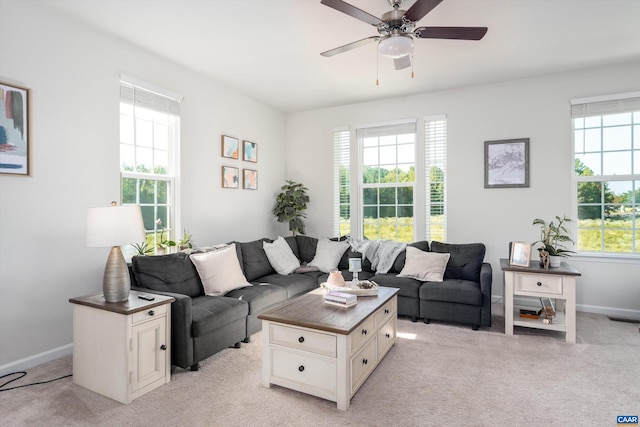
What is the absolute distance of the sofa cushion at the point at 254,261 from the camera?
4098 mm

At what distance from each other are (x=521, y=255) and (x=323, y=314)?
7.56ft

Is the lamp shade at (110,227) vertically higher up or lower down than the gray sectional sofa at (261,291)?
higher up

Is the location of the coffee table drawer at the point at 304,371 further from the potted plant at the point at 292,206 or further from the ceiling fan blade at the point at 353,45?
the potted plant at the point at 292,206

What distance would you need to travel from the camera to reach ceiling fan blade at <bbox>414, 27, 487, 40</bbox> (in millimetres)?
2504

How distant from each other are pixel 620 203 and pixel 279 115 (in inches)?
191

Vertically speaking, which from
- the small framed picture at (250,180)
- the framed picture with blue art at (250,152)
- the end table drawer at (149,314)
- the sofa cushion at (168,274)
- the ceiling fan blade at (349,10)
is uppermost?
the ceiling fan blade at (349,10)

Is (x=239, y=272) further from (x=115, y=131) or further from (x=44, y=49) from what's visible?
(x=44, y=49)

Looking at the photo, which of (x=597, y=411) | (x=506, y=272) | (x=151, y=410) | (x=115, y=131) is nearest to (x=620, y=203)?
(x=506, y=272)

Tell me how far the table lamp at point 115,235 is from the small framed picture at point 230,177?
2.23 metres

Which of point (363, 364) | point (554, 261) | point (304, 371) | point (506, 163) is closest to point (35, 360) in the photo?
point (304, 371)

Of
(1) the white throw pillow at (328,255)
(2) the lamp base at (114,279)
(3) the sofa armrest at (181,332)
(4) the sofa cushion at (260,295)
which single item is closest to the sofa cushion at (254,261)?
(4) the sofa cushion at (260,295)

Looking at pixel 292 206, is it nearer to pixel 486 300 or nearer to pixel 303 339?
pixel 486 300

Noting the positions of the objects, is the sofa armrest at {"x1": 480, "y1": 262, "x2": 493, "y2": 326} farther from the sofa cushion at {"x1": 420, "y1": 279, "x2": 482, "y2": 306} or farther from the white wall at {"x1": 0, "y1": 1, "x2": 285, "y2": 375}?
the white wall at {"x1": 0, "y1": 1, "x2": 285, "y2": 375}

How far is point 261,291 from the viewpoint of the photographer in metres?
3.56
